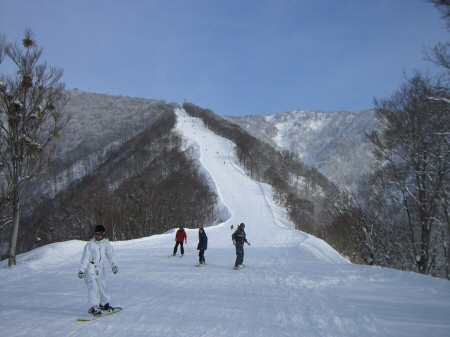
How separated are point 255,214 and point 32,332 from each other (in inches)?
1421

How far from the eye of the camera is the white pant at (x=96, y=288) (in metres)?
5.93

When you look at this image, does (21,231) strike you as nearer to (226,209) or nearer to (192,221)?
(192,221)

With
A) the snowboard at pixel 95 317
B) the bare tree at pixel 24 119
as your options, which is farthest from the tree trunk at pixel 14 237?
the snowboard at pixel 95 317

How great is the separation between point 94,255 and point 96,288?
2.09 ft

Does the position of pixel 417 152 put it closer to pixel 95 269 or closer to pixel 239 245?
pixel 239 245

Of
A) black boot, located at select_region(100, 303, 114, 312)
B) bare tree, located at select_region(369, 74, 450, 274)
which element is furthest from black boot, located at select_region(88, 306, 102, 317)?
bare tree, located at select_region(369, 74, 450, 274)

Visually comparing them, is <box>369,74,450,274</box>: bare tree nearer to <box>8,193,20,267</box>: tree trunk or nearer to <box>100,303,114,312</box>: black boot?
<box>100,303,114,312</box>: black boot

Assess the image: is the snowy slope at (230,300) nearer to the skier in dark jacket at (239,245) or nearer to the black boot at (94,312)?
the black boot at (94,312)

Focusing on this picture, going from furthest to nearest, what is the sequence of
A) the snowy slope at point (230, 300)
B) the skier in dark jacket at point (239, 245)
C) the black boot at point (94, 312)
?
the skier in dark jacket at point (239, 245) → the black boot at point (94, 312) → the snowy slope at point (230, 300)

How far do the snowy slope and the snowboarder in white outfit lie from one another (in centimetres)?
40

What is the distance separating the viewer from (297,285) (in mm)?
8125

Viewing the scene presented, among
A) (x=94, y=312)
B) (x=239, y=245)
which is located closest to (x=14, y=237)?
(x=239, y=245)

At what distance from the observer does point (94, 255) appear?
6094 mm

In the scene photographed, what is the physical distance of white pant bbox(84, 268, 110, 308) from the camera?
19.5 ft
